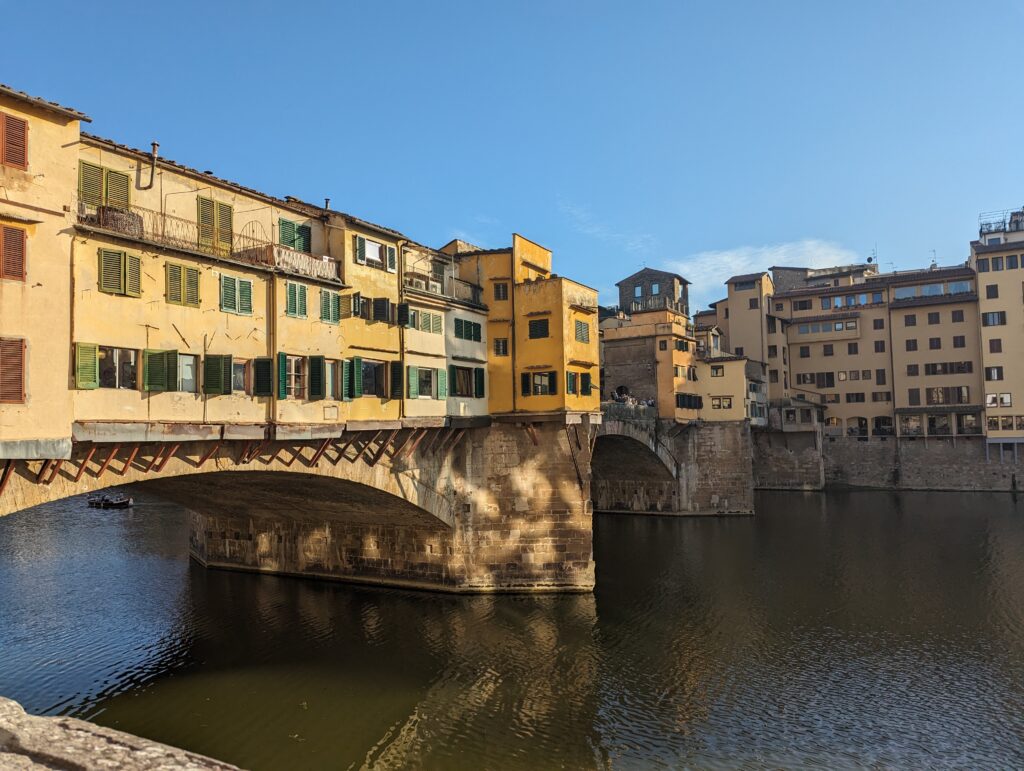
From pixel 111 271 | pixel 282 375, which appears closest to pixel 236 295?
pixel 282 375

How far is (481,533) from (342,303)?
45.0 ft

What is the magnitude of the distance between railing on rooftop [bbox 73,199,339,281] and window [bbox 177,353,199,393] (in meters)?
3.37

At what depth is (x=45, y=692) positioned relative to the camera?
2316cm

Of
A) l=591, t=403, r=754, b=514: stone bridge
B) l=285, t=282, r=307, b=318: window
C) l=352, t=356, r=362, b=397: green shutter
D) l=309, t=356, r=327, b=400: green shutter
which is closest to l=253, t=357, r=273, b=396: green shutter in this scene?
l=309, t=356, r=327, b=400: green shutter

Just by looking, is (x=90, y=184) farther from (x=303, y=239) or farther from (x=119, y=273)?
(x=303, y=239)

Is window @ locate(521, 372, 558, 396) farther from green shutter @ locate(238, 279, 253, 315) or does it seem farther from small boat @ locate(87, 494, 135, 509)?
small boat @ locate(87, 494, 135, 509)

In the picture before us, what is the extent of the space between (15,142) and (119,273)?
4001mm

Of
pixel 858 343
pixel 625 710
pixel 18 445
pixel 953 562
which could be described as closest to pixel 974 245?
pixel 858 343

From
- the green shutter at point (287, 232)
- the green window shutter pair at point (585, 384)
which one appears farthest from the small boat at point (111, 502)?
the green window shutter pair at point (585, 384)

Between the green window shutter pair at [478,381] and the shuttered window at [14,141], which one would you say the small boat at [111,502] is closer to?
the green window shutter pair at [478,381]

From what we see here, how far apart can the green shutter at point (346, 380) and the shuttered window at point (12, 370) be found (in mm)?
11136

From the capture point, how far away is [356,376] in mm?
28172

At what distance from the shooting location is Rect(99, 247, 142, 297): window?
1980cm

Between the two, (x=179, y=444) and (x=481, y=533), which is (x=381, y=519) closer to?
(x=481, y=533)
